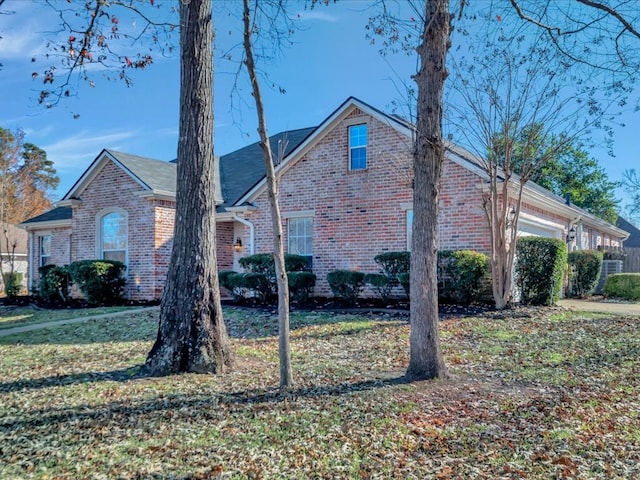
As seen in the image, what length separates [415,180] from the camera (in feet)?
17.5

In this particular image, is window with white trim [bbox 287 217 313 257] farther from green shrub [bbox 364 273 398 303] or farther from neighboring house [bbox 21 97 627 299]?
green shrub [bbox 364 273 398 303]

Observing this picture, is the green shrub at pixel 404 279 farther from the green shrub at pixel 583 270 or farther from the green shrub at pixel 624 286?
the green shrub at pixel 624 286

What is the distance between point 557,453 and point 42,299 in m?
18.2

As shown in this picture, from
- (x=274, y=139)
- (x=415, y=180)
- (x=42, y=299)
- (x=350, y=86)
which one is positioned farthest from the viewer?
(x=274, y=139)

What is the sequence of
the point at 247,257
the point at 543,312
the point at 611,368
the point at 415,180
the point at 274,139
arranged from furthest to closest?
1. the point at 274,139
2. the point at 247,257
3. the point at 543,312
4. the point at 611,368
5. the point at 415,180

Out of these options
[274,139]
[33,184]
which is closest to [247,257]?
[274,139]

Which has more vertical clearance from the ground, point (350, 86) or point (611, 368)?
point (350, 86)

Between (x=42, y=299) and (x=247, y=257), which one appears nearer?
(x=247, y=257)

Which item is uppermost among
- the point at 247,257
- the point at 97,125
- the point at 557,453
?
the point at 97,125

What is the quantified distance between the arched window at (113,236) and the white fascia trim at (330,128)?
4.65m

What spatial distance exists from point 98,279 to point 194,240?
998 centimetres

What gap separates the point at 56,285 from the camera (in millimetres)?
15555

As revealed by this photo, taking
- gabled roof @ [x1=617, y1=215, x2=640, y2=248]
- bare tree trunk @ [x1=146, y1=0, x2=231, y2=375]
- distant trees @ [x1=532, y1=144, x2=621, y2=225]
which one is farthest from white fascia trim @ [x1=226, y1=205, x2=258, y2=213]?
gabled roof @ [x1=617, y1=215, x2=640, y2=248]

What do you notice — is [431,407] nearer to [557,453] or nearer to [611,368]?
[557,453]
